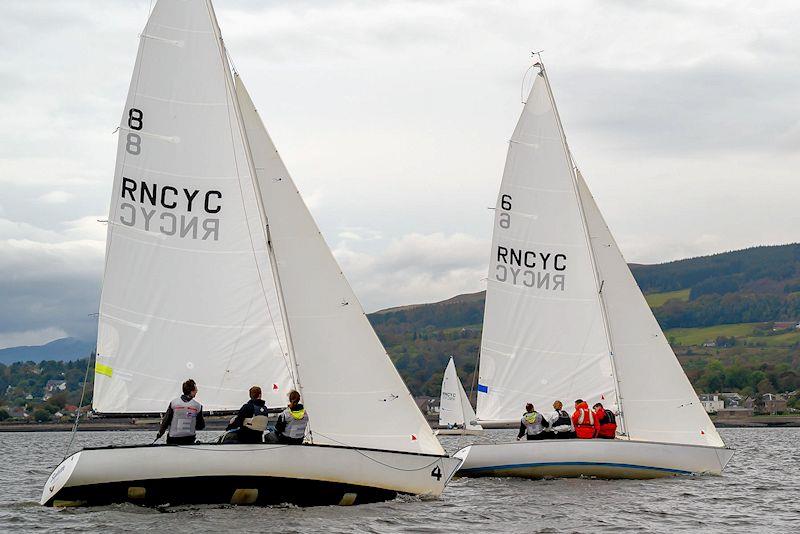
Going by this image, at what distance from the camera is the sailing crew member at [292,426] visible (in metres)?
19.1

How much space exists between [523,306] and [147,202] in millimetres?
12305

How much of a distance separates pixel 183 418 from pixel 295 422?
5.97 feet

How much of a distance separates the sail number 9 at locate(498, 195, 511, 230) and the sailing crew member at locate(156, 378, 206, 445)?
12.8 meters

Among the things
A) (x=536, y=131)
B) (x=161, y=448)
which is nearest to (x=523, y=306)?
(x=536, y=131)

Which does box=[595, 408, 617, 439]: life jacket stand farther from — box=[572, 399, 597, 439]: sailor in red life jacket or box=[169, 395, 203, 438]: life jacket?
box=[169, 395, 203, 438]: life jacket

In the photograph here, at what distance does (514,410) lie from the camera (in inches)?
1162

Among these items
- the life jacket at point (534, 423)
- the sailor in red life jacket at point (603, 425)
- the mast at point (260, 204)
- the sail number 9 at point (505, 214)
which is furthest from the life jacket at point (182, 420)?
the sail number 9 at point (505, 214)

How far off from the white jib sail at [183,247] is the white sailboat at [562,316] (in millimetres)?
10502

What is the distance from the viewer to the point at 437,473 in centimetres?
2039

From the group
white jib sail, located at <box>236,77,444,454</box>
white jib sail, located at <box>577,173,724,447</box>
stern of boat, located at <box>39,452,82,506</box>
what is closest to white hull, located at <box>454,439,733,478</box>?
white jib sail, located at <box>577,173,724,447</box>

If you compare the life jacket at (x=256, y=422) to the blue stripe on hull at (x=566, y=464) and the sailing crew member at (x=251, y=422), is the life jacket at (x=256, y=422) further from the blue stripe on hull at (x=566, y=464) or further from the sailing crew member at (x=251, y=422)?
the blue stripe on hull at (x=566, y=464)

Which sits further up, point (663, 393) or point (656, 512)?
point (663, 393)

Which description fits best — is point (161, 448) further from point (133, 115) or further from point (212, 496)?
point (133, 115)

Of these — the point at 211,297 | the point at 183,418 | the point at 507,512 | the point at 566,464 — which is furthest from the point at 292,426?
the point at 566,464
